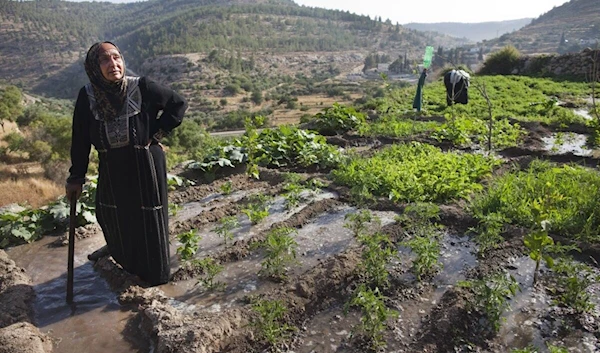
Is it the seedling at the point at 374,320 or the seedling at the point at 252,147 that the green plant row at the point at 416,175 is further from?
the seedling at the point at 374,320

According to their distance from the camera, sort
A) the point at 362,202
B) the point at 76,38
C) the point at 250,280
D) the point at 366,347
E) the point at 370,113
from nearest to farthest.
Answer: the point at 366,347, the point at 250,280, the point at 362,202, the point at 370,113, the point at 76,38

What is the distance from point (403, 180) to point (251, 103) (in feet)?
177

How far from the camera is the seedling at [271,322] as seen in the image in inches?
96.9

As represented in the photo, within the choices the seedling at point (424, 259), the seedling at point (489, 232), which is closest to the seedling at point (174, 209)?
the seedling at point (424, 259)

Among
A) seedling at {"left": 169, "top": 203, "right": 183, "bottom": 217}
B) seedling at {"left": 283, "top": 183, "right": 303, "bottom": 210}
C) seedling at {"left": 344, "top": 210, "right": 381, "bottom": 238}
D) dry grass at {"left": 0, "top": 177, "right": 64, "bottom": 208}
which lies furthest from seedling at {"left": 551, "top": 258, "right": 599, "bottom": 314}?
dry grass at {"left": 0, "top": 177, "right": 64, "bottom": 208}

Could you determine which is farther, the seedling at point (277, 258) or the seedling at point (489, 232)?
the seedling at point (489, 232)

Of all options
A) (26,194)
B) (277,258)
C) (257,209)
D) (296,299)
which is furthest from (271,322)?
(26,194)

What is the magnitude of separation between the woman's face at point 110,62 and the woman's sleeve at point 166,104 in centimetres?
25

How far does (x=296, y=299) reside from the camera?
284 centimetres

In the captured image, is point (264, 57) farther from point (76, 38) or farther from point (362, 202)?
point (362, 202)

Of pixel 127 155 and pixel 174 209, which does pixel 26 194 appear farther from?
pixel 127 155

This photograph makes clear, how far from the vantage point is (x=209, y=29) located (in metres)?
100

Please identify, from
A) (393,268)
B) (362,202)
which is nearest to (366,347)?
(393,268)

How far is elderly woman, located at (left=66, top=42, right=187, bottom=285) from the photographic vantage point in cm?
279
